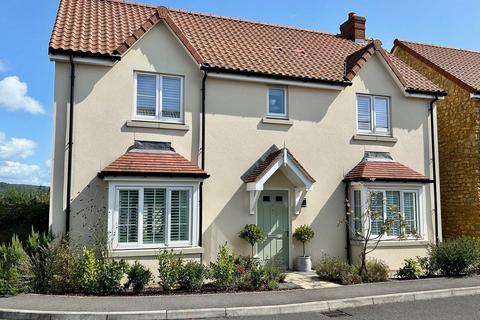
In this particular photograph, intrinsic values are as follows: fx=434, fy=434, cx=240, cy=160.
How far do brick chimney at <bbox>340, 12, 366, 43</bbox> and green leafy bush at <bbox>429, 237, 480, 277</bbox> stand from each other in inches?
379

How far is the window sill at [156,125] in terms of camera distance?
39.9 ft

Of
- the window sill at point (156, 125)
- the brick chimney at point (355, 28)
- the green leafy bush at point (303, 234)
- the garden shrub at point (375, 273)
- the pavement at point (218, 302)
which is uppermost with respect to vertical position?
the brick chimney at point (355, 28)

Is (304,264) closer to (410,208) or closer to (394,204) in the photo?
(394,204)

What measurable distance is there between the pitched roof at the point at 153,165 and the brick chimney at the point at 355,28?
1025 centimetres

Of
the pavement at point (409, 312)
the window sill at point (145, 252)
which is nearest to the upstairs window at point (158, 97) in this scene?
the window sill at point (145, 252)

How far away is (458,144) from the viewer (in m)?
16.7

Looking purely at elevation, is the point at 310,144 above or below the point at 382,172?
above

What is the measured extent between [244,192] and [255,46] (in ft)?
17.7

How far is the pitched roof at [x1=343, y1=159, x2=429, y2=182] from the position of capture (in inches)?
548

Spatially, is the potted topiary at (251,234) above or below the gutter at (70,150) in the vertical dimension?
below

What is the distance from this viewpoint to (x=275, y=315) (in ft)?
28.5

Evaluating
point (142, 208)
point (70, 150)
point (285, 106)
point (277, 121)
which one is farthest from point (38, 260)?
point (285, 106)

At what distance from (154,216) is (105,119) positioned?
300 cm

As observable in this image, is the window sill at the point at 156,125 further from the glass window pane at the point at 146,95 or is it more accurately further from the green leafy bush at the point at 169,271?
the green leafy bush at the point at 169,271
